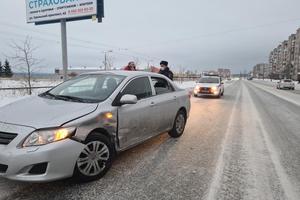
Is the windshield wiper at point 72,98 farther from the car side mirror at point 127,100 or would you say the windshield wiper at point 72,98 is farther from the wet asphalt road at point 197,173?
the wet asphalt road at point 197,173

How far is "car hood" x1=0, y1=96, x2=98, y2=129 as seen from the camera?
3.07 metres

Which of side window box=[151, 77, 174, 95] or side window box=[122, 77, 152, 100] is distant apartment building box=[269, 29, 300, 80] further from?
side window box=[122, 77, 152, 100]

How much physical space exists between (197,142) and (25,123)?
366 cm

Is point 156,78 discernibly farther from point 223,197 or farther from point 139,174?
point 223,197

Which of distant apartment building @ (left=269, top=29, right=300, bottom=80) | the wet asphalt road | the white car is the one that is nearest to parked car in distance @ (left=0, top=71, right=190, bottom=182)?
the wet asphalt road

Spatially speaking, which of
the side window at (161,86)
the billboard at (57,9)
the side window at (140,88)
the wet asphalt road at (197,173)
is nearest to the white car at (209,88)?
the billboard at (57,9)

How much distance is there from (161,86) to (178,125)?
111cm

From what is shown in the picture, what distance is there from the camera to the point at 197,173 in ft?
12.6

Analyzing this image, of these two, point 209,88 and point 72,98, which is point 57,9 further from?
point 72,98

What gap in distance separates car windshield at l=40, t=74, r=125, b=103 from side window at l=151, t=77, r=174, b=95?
37.2 inches

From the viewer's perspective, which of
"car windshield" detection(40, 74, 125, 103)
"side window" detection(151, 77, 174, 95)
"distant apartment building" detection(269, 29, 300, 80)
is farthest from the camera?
"distant apartment building" detection(269, 29, 300, 80)

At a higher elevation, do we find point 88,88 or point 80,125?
point 88,88

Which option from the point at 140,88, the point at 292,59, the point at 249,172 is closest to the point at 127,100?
the point at 140,88

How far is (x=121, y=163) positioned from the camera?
417cm
